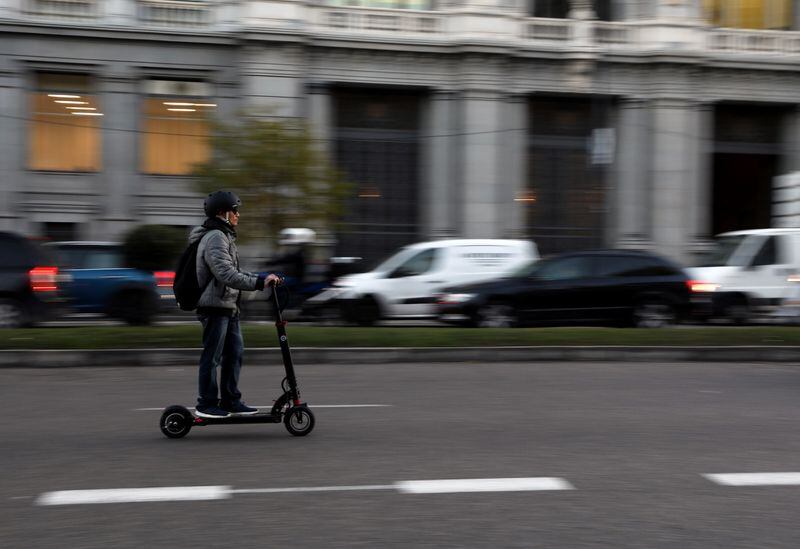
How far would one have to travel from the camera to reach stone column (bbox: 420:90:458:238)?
94.4ft

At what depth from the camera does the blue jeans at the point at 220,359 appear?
7.57 m

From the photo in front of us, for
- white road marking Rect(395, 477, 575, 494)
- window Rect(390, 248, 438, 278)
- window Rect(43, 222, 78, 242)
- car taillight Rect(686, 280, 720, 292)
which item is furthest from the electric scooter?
window Rect(43, 222, 78, 242)

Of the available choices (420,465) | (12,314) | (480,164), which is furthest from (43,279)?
(480,164)

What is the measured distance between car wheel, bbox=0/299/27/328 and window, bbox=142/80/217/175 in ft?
38.7

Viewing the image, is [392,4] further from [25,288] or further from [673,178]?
[25,288]

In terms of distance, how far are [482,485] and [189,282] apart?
9.45 ft

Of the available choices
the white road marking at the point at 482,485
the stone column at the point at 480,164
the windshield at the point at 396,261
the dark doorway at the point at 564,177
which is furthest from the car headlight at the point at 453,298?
the white road marking at the point at 482,485

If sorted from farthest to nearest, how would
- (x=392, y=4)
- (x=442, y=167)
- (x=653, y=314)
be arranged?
(x=442, y=167) < (x=392, y=4) < (x=653, y=314)

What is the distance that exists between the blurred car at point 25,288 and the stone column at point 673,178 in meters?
18.5

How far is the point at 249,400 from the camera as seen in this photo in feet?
32.3

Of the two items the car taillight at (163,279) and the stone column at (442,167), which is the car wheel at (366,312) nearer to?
the car taillight at (163,279)

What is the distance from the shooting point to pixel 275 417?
7.53m

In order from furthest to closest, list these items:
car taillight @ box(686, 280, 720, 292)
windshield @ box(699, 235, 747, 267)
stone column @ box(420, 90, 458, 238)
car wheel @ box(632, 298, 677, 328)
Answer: stone column @ box(420, 90, 458, 238) → windshield @ box(699, 235, 747, 267) → car taillight @ box(686, 280, 720, 292) → car wheel @ box(632, 298, 677, 328)

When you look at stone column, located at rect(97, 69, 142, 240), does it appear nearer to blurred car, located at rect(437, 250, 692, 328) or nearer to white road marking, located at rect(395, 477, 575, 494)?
blurred car, located at rect(437, 250, 692, 328)
